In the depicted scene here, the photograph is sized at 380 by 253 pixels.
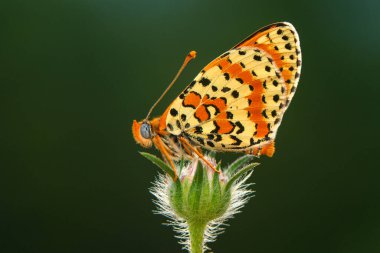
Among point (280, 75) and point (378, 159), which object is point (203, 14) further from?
point (280, 75)

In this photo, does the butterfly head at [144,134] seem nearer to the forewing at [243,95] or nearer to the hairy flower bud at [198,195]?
the forewing at [243,95]

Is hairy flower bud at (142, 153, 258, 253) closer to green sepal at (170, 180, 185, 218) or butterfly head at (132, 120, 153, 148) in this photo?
green sepal at (170, 180, 185, 218)

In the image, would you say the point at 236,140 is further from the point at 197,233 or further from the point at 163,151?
the point at 197,233

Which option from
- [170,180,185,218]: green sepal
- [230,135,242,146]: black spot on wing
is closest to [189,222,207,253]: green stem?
[170,180,185,218]: green sepal

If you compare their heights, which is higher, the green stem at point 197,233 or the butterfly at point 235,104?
the butterfly at point 235,104

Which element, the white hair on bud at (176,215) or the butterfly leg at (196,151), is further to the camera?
the white hair on bud at (176,215)

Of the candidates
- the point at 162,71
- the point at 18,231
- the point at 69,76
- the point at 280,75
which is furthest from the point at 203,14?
the point at 280,75

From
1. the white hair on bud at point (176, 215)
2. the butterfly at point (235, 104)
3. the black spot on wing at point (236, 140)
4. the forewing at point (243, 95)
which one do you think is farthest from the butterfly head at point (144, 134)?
the black spot on wing at point (236, 140)

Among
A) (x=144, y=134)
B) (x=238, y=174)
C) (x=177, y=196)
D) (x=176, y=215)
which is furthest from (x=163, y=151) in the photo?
(x=238, y=174)
